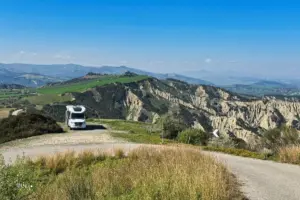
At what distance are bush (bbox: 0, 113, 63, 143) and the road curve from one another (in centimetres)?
2105

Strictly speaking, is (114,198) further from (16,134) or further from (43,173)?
(16,134)

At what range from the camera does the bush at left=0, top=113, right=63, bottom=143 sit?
1254 inches

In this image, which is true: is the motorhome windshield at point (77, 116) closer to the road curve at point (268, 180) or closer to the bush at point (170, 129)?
the bush at point (170, 129)

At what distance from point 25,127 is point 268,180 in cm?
2586

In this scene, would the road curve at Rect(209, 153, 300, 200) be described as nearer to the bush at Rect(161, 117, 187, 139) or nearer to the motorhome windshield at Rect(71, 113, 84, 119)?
the bush at Rect(161, 117, 187, 139)

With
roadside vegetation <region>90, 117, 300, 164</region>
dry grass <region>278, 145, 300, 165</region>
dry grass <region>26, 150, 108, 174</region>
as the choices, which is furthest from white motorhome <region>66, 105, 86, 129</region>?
dry grass <region>278, 145, 300, 165</region>

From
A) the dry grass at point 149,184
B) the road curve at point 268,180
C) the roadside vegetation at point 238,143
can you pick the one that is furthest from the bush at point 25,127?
the dry grass at point 149,184

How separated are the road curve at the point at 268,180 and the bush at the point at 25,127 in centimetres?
2105

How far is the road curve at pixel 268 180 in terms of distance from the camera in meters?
10.2

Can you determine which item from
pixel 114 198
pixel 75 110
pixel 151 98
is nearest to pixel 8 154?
pixel 114 198

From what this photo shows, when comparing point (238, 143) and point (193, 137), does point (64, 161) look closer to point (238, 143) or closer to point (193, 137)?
point (193, 137)

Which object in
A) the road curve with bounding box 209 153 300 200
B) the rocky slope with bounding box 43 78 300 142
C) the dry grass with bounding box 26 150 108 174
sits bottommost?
the rocky slope with bounding box 43 78 300 142

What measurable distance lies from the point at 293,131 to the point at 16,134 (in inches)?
856

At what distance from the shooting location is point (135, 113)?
125 meters
